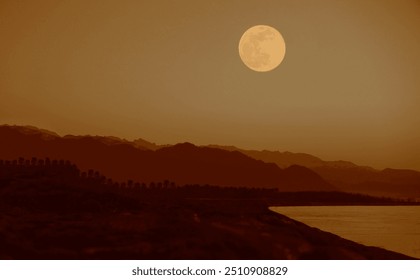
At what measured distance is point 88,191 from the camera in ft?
20.3

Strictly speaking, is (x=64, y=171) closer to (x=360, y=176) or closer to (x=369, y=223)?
(x=360, y=176)

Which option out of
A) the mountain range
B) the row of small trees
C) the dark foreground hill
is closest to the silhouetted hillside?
the mountain range

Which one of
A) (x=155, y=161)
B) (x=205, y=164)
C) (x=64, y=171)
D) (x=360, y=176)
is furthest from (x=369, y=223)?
(x=64, y=171)

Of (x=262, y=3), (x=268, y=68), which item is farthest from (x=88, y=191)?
(x=262, y=3)

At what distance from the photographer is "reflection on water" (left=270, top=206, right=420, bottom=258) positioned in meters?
6.20

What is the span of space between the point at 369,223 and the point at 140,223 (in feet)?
7.44

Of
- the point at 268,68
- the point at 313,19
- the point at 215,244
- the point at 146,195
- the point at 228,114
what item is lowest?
the point at 215,244

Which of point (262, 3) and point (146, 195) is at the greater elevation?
point (262, 3)

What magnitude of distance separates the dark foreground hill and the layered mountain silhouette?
102mm

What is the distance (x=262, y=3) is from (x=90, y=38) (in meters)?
1.80

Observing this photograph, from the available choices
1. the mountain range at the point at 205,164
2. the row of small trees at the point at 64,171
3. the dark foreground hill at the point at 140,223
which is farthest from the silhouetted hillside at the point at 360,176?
the row of small trees at the point at 64,171

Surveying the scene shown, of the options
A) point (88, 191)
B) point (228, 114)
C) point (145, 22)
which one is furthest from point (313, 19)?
point (88, 191)

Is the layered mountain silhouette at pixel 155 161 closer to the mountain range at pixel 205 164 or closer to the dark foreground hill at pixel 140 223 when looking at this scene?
the mountain range at pixel 205 164
